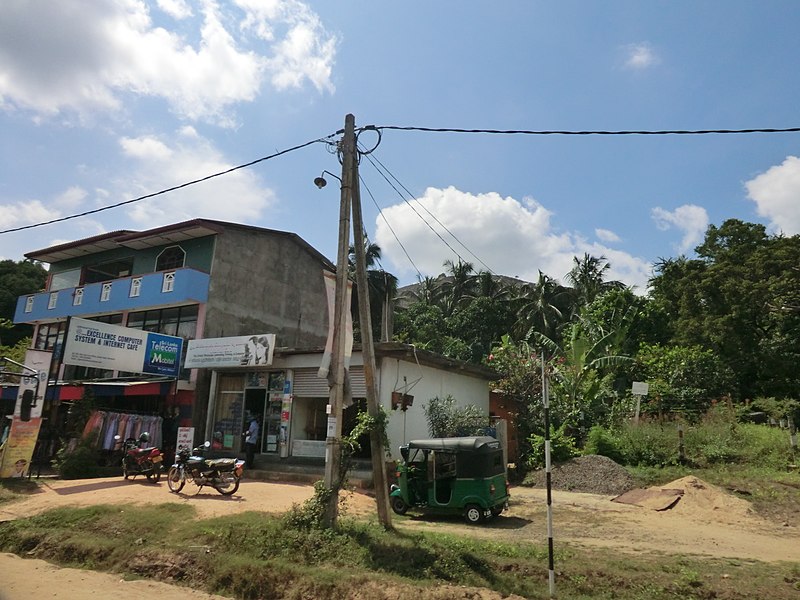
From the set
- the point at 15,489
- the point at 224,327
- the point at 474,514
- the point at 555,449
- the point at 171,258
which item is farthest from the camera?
the point at 171,258

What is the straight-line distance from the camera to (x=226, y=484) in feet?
43.0

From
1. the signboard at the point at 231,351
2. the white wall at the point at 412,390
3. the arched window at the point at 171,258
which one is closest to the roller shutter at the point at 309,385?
the signboard at the point at 231,351

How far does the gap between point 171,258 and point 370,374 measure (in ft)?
62.5

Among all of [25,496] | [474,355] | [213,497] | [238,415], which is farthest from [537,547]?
[474,355]

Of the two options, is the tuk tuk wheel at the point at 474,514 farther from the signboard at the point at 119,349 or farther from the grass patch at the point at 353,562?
the signboard at the point at 119,349

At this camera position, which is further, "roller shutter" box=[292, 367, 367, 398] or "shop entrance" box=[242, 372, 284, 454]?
"shop entrance" box=[242, 372, 284, 454]

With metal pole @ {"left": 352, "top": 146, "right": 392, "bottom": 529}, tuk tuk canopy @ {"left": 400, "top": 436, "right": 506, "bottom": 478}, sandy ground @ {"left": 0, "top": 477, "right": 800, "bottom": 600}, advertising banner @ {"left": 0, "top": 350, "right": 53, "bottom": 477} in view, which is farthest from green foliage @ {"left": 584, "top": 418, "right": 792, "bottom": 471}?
advertising banner @ {"left": 0, "top": 350, "right": 53, "bottom": 477}

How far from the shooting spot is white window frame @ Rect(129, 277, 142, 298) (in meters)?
24.6

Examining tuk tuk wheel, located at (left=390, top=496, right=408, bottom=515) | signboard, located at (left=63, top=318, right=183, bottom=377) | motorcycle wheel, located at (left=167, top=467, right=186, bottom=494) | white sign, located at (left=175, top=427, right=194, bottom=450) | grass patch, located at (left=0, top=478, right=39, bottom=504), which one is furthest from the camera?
signboard, located at (left=63, top=318, right=183, bottom=377)

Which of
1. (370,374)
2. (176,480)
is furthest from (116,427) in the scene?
(370,374)

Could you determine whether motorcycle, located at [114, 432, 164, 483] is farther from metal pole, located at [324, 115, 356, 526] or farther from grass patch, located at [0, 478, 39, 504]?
metal pole, located at [324, 115, 356, 526]

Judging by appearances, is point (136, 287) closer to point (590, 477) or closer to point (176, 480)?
point (176, 480)

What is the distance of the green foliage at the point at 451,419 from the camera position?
17188 mm

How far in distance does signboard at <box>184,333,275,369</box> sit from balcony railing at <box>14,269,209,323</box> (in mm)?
3221
